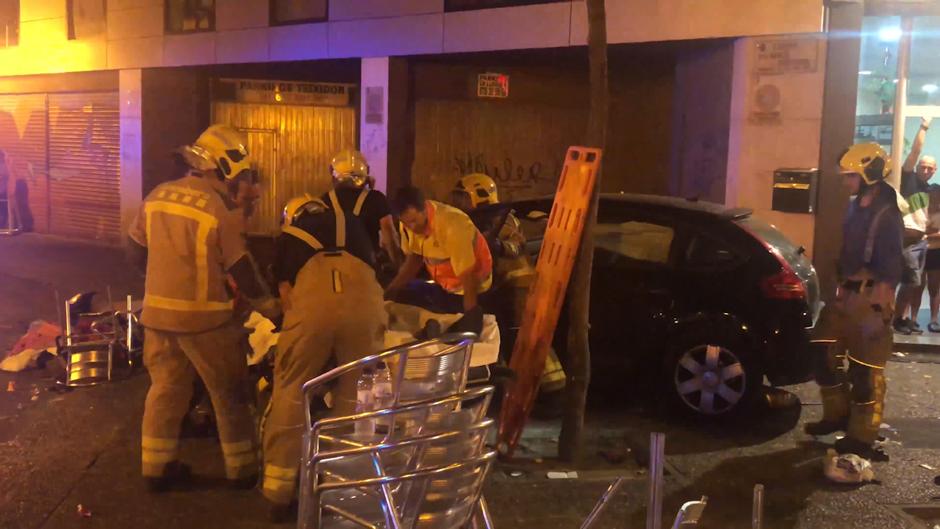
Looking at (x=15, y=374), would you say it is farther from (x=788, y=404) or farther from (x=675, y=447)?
(x=788, y=404)

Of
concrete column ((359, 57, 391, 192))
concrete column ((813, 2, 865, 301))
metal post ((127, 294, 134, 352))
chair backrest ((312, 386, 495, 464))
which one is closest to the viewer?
chair backrest ((312, 386, 495, 464))

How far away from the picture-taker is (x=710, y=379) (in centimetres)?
640

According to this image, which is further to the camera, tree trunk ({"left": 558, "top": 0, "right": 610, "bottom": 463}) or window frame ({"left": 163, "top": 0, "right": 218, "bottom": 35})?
window frame ({"left": 163, "top": 0, "right": 218, "bottom": 35})

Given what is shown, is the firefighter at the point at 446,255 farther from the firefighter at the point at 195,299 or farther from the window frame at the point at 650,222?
the window frame at the point at 650,222

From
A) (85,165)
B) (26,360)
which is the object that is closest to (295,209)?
(26,360)

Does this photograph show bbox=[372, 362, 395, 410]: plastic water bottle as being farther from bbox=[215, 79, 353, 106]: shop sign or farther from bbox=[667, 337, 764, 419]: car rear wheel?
bbox=[215, 79, 353, 106]: shop sign

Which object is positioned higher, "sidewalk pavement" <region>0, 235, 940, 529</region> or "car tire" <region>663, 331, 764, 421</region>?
"car tire" <region>663, 331, 764, 421</region>

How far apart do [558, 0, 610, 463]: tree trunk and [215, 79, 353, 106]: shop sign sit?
9.28m

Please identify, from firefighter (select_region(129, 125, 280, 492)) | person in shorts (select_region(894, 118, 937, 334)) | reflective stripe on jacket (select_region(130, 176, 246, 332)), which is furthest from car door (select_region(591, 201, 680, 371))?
person in shorts (select_region(894, 118, 937, 334))

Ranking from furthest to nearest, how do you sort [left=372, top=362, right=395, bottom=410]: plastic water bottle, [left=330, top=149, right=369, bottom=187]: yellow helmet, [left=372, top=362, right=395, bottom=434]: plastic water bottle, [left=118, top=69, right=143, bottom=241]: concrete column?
[left=118, top=69, right=143, bottom=241]: concrete column → [left=330, top=149, right=369, bottom=187]: yellow helmet → [left=372, top=362, right=395, bottom=410]: plastic water bottle → [left=372, top=362, right=395, bottom=434]: plastic water bottle

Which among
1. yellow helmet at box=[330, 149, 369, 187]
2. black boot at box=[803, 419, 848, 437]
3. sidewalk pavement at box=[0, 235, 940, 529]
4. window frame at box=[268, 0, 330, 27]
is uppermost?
window frame at box=[268, 0, 330, 27]

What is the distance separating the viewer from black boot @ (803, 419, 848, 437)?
20.4ft

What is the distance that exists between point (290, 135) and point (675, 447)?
31.8 feet

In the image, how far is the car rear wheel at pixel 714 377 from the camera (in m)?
6.34
